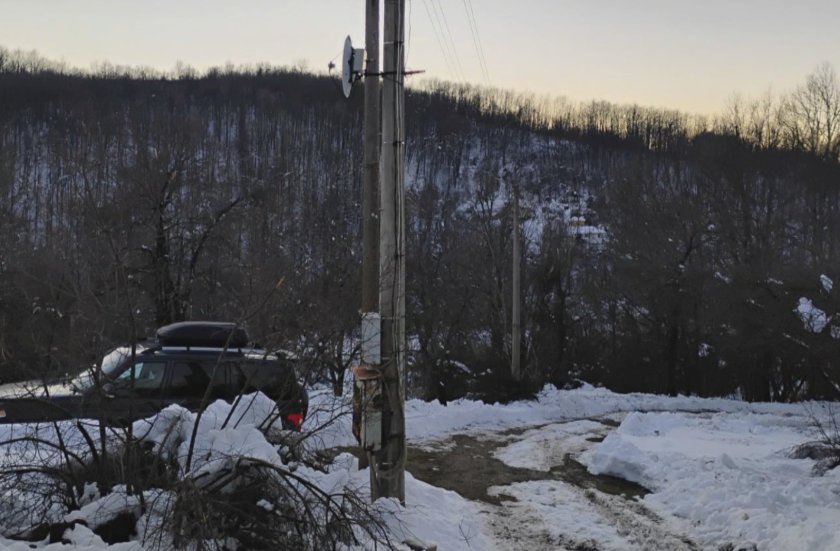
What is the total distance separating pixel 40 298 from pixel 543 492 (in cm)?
795

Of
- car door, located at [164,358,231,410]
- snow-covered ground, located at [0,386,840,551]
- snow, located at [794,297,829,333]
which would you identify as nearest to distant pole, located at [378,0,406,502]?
snow-covered ground, located at [0,386,840,551]

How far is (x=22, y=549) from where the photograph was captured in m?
4.40

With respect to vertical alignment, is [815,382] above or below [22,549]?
below

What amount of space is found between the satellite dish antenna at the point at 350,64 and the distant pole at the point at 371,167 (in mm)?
133

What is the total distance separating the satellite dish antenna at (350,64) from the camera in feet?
25.1

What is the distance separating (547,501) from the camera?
29.9 feet

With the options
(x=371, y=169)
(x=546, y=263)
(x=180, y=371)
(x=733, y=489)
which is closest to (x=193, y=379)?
(x=180, y=371)

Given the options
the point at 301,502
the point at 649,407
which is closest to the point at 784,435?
the point at 649,407

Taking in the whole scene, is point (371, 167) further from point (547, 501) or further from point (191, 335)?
point (547, 501)

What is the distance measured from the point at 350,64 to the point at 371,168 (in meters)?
1.21

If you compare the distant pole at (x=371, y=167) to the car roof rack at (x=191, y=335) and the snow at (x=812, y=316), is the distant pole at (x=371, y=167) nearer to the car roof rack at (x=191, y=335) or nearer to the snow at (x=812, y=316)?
the car roof rack at (x=191, y=335)

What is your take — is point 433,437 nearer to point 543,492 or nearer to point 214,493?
point 543,492

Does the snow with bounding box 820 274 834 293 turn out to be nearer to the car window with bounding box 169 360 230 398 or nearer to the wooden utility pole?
the wooden utility pole

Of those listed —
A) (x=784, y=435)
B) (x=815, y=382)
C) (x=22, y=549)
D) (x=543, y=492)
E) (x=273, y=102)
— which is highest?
(x=273, y=102)
